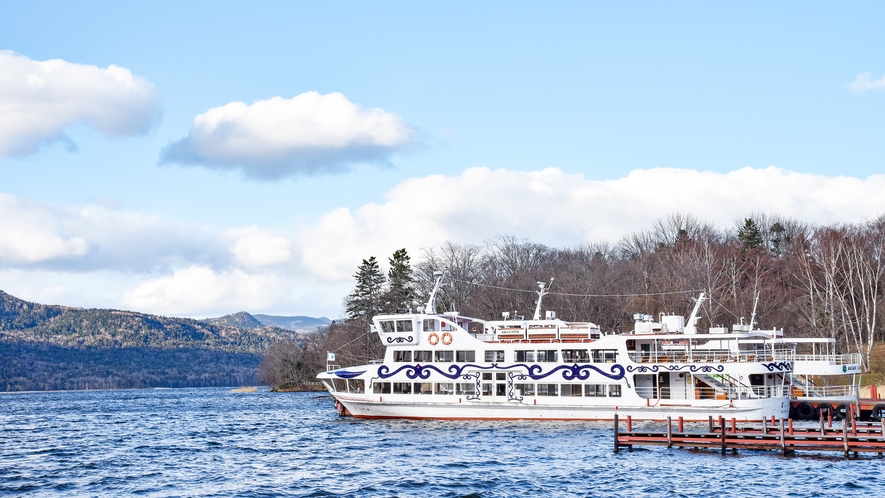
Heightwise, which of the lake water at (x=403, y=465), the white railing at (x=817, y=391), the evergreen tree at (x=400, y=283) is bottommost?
the lake water at (x=403, y=465)

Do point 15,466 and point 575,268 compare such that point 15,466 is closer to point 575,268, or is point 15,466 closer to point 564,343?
point 564,343

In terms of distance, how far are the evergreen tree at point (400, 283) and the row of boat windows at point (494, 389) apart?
168 ft

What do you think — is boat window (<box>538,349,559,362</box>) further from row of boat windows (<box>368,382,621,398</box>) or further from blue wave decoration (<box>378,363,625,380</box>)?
row of boat windows (<box>368,382,621,398</box>)

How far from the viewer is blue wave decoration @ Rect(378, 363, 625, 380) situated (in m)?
50.4

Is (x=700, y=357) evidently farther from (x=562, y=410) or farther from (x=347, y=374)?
(x=347, y=374)

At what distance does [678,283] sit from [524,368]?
37868mm

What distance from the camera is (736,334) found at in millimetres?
48906

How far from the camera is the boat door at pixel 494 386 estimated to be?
5212cm

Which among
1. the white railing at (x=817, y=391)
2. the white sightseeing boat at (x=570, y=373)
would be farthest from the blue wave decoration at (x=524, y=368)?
the white railing at (x=817, y=391)

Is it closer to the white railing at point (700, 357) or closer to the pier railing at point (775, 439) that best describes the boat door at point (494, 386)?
the white railing at point (700, 357)

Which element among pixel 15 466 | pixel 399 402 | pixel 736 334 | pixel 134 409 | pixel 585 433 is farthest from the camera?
pixel 134 409

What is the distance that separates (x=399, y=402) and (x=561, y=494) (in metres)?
23.6

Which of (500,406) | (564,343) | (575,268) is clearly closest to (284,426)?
(500,406)

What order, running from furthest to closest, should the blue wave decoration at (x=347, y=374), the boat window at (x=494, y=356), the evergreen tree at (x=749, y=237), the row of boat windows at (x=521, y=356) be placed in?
the evergreen tree at (x=749, y=237) < the blue wave decoration at (x=347, y=374) < the boat window at (x=494, y=356) < the row of boat windows at (x=521, y=356)
